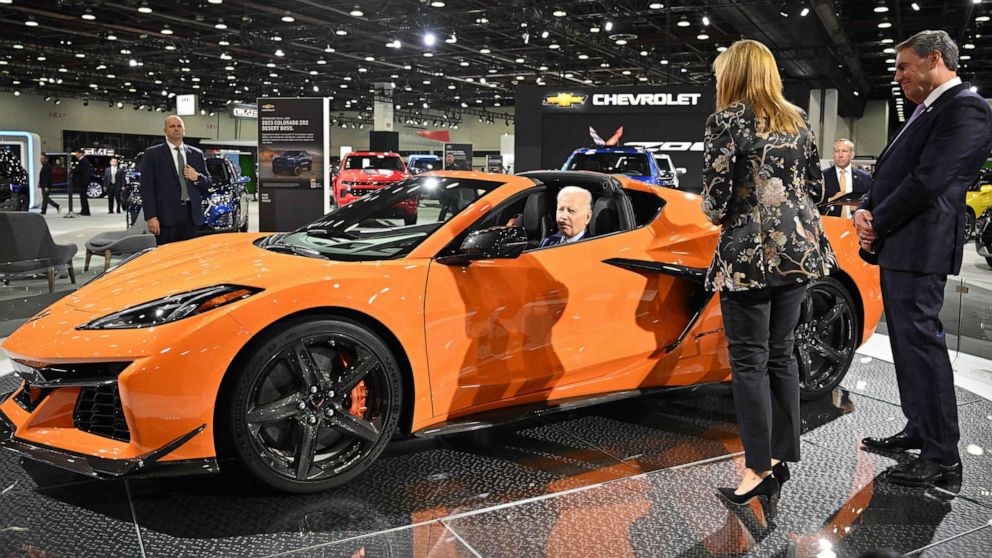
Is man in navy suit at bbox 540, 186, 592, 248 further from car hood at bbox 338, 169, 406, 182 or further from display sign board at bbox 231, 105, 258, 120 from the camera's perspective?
display sign board at bbox 231, 105, 258, 120

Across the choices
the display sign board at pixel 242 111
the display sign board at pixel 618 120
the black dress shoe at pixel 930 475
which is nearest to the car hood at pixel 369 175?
the display sign board at pixel 618 120

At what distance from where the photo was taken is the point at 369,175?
61.6 ft

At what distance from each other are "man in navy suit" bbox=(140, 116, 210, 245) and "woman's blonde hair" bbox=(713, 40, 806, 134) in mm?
4718

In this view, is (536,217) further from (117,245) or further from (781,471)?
(117,245)

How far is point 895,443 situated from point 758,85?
1.80m

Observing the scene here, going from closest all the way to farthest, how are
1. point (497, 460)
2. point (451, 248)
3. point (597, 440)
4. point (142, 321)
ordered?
point (142, 321)
point (451, 248)
point (497, 460)
point (597, 440)

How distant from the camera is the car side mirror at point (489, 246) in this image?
3084mm

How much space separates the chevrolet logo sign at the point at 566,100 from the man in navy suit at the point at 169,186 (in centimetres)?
1300

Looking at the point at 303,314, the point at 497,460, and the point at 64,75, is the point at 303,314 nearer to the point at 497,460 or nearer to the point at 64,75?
the point at 497,460

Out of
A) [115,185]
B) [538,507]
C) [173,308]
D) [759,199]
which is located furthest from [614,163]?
[115,185]

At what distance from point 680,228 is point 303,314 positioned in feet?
5.92

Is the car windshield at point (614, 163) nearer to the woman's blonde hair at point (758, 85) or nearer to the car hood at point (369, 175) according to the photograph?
the car hood at point (369, 175)

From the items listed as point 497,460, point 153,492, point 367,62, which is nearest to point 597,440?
point 497,460

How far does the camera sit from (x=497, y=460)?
134 inches
